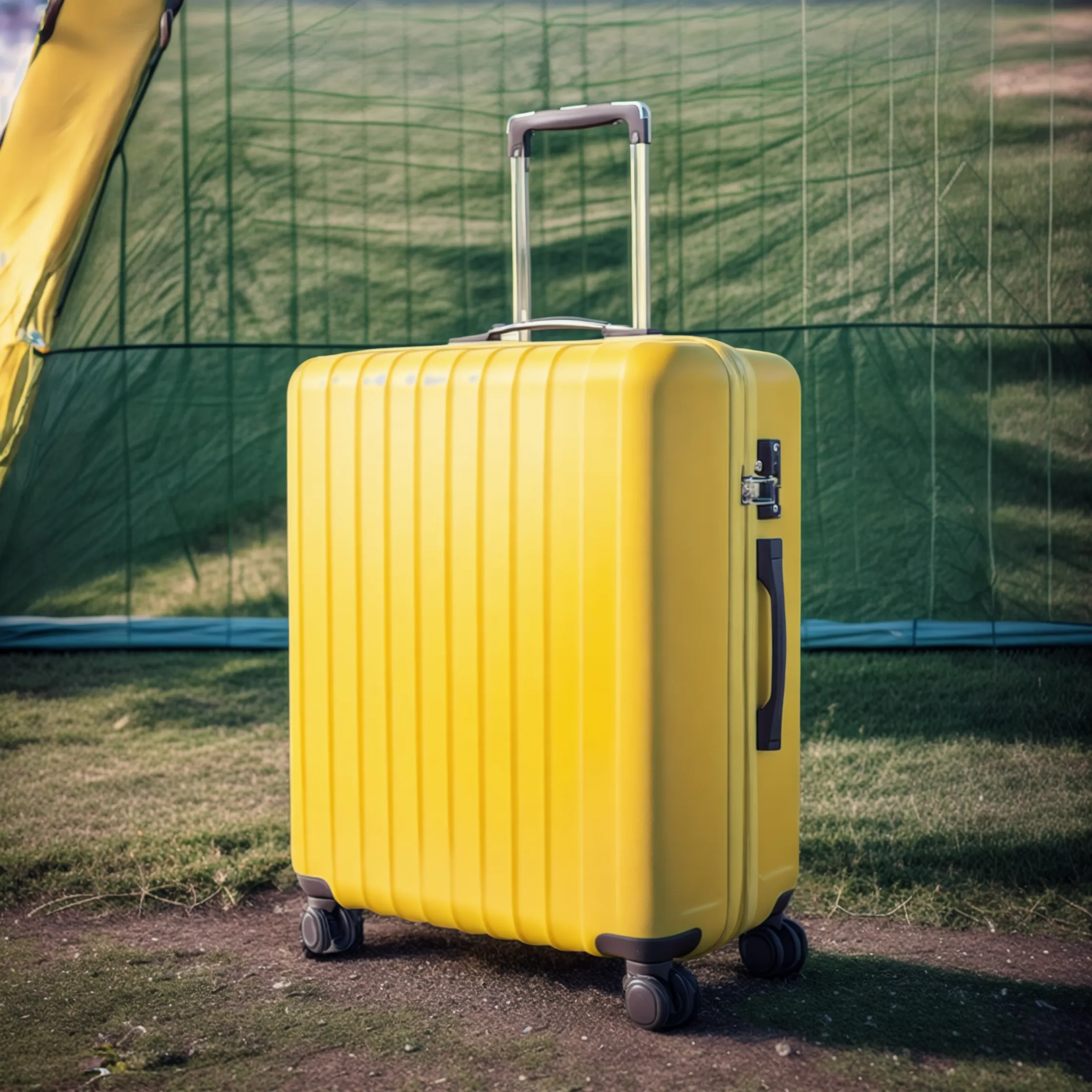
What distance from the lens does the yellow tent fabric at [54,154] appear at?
11.8 ft

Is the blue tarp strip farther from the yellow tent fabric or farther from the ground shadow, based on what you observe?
the ground shadow

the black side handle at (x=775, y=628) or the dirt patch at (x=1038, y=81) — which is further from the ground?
the dirt patch at (x=1038, y=81)

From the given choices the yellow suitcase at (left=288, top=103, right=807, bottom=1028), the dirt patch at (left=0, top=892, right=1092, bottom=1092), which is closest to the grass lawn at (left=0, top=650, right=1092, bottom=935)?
the dirt patch at (left=0, top=892, right=1092, bottom=1092)

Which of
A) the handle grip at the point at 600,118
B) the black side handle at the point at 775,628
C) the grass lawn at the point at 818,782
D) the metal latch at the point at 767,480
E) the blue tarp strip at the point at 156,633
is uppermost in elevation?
the handle grip at the point at 600,118

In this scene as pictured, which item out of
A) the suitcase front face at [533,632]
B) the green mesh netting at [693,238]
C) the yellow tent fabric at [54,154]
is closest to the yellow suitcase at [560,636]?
the suitcase front face at [533,632]

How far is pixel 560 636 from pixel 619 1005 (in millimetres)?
618

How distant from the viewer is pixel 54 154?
12.1ft

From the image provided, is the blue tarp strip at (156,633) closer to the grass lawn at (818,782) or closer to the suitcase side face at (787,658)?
the grass lawn at (818,782)

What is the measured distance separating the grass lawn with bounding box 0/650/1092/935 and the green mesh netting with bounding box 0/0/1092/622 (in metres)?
0.44

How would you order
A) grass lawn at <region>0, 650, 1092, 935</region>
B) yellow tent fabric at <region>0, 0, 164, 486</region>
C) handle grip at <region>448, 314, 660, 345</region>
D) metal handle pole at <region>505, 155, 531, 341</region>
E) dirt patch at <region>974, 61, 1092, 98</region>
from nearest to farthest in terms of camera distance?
handle grip at <region>448, 314, 660, 345</region>
metal handle pole at <region>505, 155, 531, 341</region>
grass lawn at <region>0, 650, 1092, 935</region>
yellow tent fabric at <region>0, 0, 164, 486</region>
dirt patch at <region>974, 61, 1092, 98</region>

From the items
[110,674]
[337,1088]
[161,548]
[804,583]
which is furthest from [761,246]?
[337,1088]

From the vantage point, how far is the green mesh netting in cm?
441

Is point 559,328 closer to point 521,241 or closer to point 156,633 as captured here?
point 521,241

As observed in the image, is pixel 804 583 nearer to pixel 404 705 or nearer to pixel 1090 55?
pixel 1090 55
